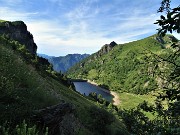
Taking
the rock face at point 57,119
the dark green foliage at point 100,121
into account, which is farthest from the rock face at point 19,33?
the rock face at point 57,119

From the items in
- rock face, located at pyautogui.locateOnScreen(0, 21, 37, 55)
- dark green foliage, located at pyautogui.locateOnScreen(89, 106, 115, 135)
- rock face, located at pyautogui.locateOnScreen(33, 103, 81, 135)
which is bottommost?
dark green foliage, located at pyautogui.locateOnScreen(89, 106, 115, 135)

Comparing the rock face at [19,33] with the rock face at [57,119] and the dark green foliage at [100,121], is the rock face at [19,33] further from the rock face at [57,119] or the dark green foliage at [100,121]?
the rock face at [57,119]

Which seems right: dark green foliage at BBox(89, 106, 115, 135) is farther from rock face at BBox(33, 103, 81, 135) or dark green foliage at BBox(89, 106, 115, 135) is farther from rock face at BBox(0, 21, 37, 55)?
rock face at BBox(0, 21, 37, 55)

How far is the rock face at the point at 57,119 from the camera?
10.6m

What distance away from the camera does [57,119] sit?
11.7m

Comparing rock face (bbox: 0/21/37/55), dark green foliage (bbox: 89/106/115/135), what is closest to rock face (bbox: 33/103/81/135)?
dark green foliage (bbox: 89/106/115/135)

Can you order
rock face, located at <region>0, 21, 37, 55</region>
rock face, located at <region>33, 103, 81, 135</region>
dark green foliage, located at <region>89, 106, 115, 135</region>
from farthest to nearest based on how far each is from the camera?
rock face, located at <region>0, 21, 37, 55</region> → dark green foliage, located at <region>89, 106, 115, 135</region> → rock face, located at <region>33, 103, 81, 135</region>

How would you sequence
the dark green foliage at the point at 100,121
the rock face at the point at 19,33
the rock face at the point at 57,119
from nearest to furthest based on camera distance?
1. the rock face at the point at 57,119
2. the dark green foliage at the point at 100,121
3. the rock face at the point at 19,33

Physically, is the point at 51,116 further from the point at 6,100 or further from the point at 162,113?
the point at 162,113

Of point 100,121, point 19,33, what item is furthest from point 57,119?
point 19,33

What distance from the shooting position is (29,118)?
9711 mm


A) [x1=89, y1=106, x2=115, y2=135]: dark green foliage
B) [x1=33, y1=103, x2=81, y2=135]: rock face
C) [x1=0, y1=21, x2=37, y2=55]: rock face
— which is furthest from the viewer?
[x1=0, y1=21, x2=37, y2=55]: rock face

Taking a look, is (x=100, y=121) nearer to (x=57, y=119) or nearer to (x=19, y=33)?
(x=57, y=119)

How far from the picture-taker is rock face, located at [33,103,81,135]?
10635 mm
